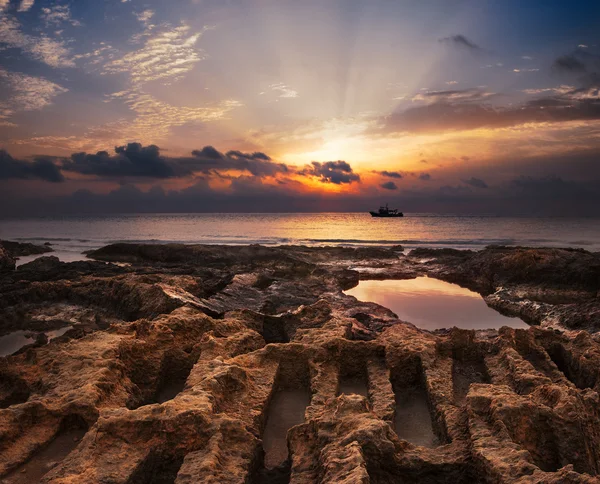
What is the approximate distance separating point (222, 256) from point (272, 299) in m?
12.4

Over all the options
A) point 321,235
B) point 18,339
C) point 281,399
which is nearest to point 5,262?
point 18,339

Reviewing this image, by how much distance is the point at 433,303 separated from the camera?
15344mm

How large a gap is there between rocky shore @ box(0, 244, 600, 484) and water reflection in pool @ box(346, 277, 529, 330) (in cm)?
202

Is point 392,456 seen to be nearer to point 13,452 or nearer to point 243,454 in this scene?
point 243,454

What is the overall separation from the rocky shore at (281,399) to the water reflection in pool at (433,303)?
2024mm

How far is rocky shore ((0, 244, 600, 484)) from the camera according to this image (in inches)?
156

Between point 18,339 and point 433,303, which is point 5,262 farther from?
point 433,303

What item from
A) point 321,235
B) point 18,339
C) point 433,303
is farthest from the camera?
point 321,235

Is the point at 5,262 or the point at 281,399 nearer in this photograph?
the point at 281,399

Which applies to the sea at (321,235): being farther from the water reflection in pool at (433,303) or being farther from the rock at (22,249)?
the water reflection in pool at (433,303)

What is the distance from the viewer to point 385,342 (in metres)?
7.46

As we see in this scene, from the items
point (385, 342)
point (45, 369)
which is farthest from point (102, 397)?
point (385, 342)

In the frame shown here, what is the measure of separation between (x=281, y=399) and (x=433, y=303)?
1033 cm

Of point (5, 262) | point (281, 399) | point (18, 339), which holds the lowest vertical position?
point (18, 339)
